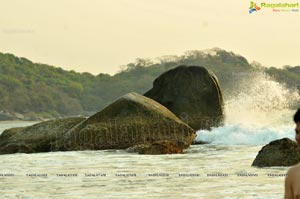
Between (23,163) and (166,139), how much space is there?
5.19 m

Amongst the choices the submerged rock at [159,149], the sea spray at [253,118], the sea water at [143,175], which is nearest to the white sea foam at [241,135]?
the sea spray at [253,118]

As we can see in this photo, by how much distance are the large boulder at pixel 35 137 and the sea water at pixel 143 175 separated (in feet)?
4.12

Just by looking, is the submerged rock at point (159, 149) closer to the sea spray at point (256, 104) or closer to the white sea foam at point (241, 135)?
the white sea foam at point (241, 135)

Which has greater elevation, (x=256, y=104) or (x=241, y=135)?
(x=256, y=104)

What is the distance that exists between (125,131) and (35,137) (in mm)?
2693

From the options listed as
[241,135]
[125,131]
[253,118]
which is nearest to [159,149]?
[125,131]

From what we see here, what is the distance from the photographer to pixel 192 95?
25.6m

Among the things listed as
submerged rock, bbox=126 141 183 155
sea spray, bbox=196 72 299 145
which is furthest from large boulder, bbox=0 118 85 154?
sea spray, bbox=196 72 299 145

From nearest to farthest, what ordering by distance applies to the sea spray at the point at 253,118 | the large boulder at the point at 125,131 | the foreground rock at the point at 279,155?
the foreground rock at the point at 279,155 → the large boulder at the point at 125,131 → the sea spray at the point at 253,118

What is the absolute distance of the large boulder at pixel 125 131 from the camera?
21125mm

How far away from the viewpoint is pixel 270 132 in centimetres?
2556

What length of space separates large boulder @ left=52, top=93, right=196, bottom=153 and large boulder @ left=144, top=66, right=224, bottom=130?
12.2ft

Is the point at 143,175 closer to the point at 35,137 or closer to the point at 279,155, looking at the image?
the point at 279,155

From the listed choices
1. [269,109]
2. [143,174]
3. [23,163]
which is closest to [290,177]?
[143,174]
